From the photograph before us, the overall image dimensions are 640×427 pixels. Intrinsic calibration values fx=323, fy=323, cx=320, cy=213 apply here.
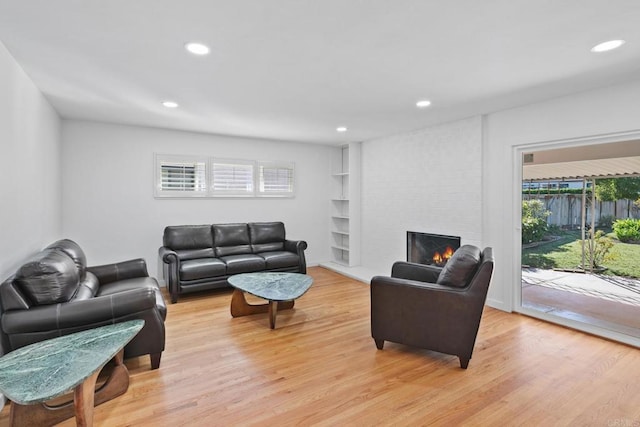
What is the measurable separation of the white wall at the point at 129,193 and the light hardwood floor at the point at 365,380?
2046 millimetres

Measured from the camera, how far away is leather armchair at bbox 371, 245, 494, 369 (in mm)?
2545

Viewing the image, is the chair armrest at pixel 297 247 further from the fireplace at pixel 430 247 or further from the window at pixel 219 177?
the fireplace at pixel 430 247

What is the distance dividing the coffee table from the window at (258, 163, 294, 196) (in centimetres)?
239

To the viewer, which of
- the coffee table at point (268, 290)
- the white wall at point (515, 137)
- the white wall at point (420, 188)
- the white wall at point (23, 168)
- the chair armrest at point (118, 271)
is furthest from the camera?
the white wall at point (420, 188)

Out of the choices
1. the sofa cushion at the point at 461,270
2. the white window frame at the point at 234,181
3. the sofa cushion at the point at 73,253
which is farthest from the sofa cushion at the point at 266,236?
the sofa cushion at the point at 461,270

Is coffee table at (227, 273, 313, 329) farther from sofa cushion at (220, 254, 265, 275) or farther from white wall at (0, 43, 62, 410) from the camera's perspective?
white wall at (0, 43, 62, 410)

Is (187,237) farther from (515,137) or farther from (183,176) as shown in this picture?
(515,137)

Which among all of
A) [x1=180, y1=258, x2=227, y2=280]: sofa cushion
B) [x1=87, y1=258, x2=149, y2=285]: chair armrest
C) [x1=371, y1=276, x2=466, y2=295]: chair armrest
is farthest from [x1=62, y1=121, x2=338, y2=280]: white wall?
[x1=371, y1=276, x2=466, y2=295]: chair armrest

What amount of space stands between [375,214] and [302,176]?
1.64 m

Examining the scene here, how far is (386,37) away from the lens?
219 centimetres

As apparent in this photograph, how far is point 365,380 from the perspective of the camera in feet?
7.98

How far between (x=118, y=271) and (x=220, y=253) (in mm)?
1654

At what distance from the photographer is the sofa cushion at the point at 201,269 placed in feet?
14.2

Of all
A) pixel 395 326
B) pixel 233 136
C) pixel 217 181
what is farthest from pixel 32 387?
pixel 233 136
